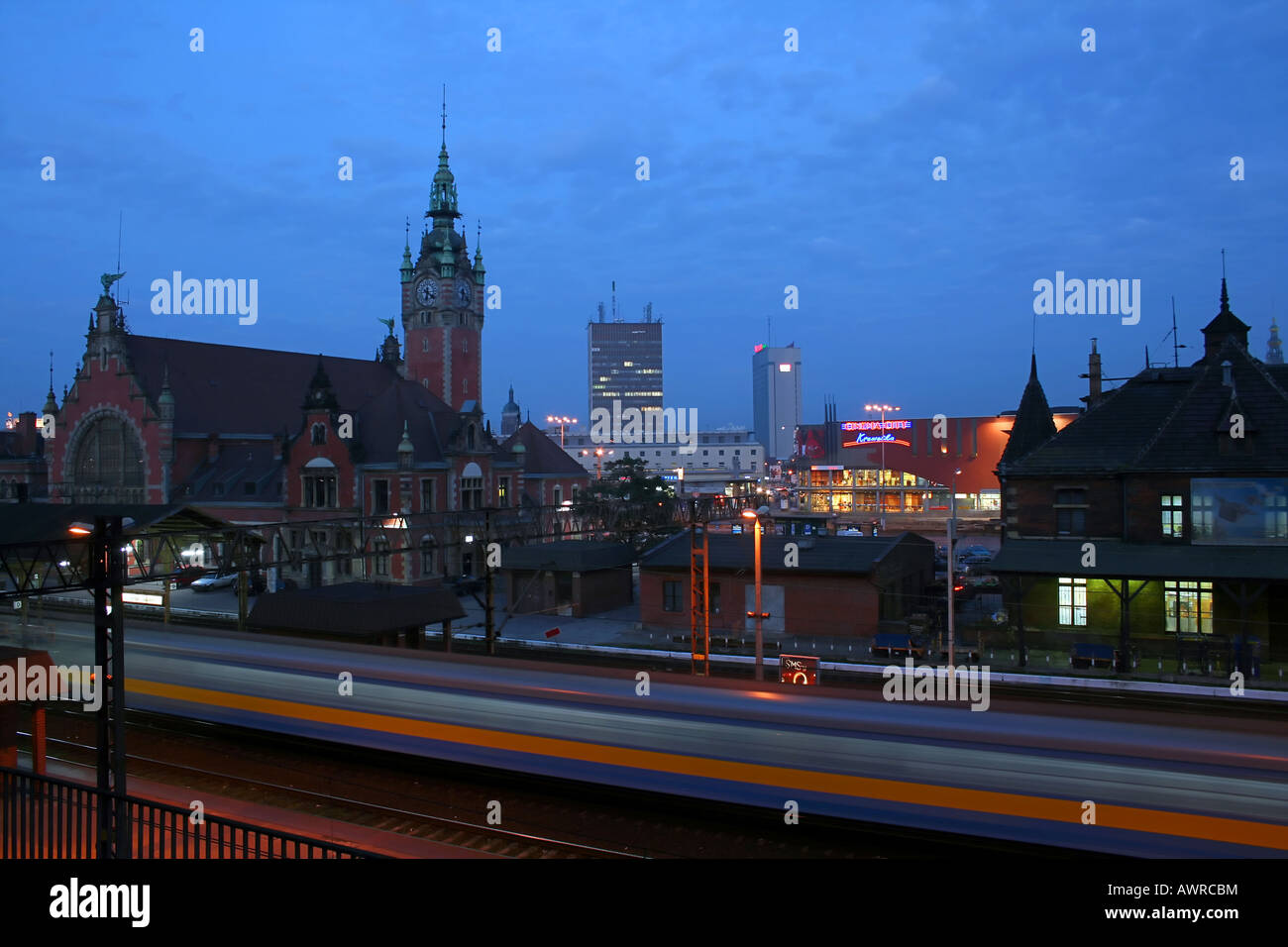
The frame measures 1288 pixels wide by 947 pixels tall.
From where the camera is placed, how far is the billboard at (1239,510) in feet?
96.1

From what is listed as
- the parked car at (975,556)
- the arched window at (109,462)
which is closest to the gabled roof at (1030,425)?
the parked car at (975,556)

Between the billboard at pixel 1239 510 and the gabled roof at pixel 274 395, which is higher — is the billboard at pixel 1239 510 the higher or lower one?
the lower one

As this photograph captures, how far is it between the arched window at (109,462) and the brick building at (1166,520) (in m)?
54.9

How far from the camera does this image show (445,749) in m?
14.5

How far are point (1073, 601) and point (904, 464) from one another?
57.5m

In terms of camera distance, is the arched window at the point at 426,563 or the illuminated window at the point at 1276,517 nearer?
the illuminated window at the point at 1276,517

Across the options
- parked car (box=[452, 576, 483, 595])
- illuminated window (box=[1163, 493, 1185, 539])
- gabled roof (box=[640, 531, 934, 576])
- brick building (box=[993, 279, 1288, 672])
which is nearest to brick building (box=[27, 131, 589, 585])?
parked car (box=[452, 576, 483, 595])

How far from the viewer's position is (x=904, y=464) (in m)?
87.6

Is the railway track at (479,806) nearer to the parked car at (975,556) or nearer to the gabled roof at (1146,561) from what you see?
the gabled roof at (1146,561)

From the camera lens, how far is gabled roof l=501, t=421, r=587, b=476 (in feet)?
200

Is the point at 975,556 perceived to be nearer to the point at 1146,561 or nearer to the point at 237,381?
the point at 1146,561

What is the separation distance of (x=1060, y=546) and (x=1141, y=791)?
2487cm

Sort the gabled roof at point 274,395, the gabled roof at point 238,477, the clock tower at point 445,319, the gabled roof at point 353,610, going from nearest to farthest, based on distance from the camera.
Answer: the gabled roof at point 353,610, the gabled roof at point 274,395, the gabled roof at point 238,477, the clock tower at point 445,319
